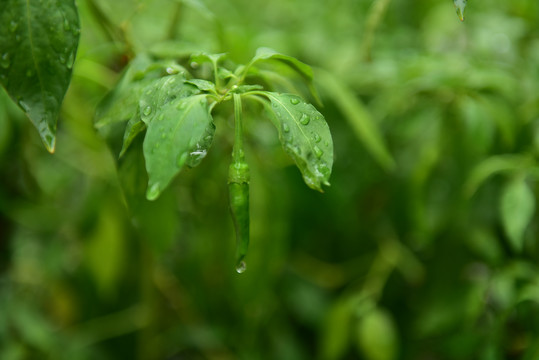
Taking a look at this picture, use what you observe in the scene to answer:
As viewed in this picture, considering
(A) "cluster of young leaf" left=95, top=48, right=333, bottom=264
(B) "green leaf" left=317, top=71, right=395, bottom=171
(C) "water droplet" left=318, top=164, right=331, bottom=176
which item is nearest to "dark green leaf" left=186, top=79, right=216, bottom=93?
(A) "cluster of young leaf" left=95, top=48, right=333, bottom=264

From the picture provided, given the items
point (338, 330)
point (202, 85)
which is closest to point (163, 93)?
point (202, 85)

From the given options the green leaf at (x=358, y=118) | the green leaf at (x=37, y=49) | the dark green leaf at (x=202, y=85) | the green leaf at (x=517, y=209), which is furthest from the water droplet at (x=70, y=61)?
the green leaf at (x=517, y=209)

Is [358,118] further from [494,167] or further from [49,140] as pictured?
[49,140]

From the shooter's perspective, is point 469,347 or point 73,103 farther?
point 73,103

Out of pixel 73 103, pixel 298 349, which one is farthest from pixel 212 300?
pixel 73 103

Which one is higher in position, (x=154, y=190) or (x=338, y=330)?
(x=154, y=190)

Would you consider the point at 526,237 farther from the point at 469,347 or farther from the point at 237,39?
the point at 237,39

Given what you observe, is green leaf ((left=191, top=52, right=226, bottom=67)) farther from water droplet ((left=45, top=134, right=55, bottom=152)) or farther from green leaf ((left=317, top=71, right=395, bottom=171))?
green leaf ((left=317, top=71, right=395, bottom=171))
